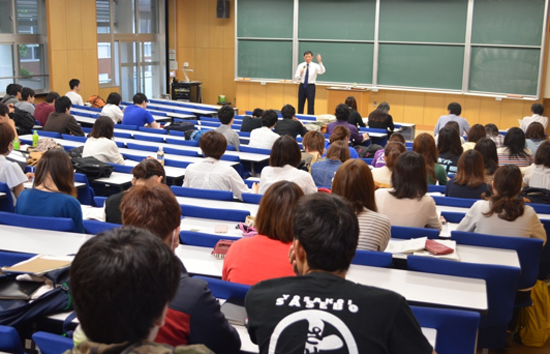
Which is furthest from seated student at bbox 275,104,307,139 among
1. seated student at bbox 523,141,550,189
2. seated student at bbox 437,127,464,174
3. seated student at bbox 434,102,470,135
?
seated student at bbox 523,141,550,189

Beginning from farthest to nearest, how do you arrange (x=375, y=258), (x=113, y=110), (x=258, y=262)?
(x=113, y=110)
(x=375, y=258)
(x=258, y=262)

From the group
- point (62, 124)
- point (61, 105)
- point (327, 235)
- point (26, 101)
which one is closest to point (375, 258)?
point (327, 235)

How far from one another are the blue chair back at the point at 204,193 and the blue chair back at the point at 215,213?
0.62 meters

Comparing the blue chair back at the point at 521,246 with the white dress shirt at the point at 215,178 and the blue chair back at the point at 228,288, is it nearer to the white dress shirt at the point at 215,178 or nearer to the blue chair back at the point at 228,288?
the blue chair back at the point at 228,288

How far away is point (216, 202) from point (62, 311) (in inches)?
98.5

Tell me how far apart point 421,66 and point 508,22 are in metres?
2.05

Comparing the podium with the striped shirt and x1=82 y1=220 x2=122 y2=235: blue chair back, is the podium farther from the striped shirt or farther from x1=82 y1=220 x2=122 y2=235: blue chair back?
the striped shirt

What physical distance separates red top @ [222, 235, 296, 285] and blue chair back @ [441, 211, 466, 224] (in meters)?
2.28

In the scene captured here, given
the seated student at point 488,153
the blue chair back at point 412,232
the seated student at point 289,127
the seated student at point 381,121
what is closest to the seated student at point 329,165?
the seated student at point 488,153

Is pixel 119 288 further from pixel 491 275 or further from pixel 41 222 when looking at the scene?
pixel 41 222

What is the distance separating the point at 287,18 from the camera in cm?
1486

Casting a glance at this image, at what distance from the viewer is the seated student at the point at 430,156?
233 inches

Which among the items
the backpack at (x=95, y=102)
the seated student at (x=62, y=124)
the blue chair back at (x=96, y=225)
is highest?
the backpack at (x=95, y=102)

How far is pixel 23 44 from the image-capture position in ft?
42.2
